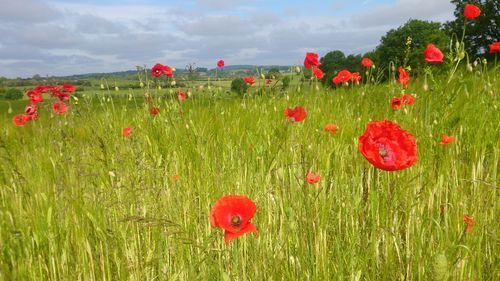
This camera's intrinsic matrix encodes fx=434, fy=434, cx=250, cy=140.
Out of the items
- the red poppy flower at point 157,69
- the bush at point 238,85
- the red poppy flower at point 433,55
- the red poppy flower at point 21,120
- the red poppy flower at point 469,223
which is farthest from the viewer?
the bush at point 238,85

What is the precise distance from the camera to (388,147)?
4.07 ft

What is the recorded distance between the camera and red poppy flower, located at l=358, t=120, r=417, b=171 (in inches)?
44.9

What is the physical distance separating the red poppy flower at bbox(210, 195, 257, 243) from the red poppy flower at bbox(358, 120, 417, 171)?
1.11 feet

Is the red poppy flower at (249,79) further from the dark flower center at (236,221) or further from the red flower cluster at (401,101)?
the dark flower center at (236,221)

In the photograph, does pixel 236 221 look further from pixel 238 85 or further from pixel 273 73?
pixel 238 85

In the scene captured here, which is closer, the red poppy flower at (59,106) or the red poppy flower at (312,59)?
the red poppy flower at (59,106)

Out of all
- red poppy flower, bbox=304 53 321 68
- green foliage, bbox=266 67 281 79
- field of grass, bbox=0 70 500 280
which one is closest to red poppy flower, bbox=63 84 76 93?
field of grass, bbox=0 70 500 280

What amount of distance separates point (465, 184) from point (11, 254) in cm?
195

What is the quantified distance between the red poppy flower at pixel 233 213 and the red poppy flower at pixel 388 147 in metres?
0.34

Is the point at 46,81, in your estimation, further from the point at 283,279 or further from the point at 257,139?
the point at 283,279

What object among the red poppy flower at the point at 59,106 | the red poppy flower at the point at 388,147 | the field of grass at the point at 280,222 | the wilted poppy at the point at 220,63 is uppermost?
the wilted poppy at the point at 220,63

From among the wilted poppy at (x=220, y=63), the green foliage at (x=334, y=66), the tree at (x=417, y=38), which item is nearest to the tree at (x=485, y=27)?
the tree at (x=417, y=38)

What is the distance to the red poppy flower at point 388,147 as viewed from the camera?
1142mm

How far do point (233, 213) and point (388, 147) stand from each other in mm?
486
